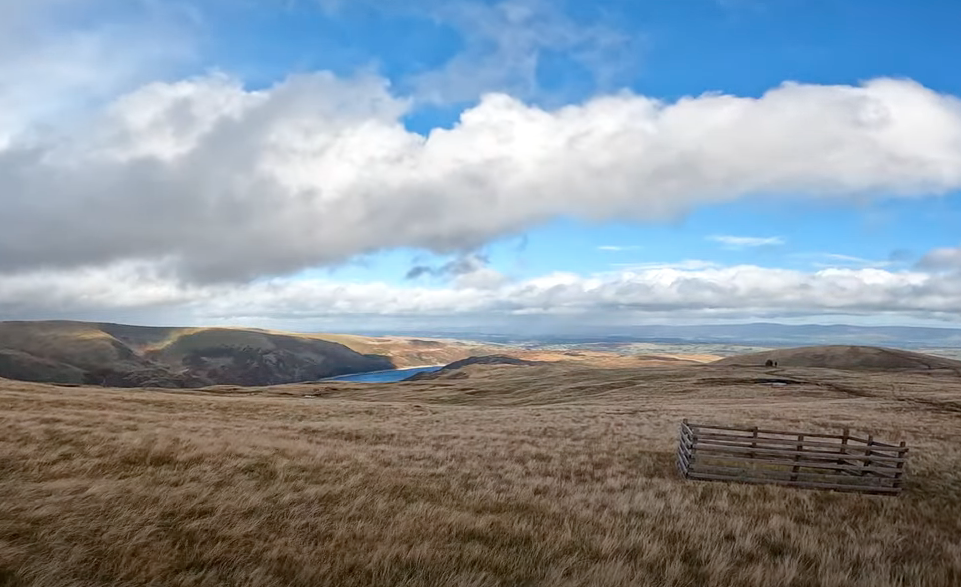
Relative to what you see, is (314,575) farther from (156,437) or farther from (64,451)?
(156,437)

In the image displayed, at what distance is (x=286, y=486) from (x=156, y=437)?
7.13 m

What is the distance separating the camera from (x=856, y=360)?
119 m

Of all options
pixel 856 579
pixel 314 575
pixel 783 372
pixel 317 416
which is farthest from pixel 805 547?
pixel 783 372

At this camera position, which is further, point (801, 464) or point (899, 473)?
point (801, 464)

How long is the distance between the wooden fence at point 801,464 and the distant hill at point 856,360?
96.9 m

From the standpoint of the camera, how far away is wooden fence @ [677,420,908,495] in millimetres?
16078

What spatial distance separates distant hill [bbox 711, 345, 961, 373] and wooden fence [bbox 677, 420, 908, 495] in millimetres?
96922

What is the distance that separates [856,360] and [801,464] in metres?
124

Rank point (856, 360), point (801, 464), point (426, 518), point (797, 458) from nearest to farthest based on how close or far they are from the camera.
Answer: point (426, 518) → point (801, 464) → point (797, 458) → point (856, 360)

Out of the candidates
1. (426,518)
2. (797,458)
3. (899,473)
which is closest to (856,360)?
(899,473)

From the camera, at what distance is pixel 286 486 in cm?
1144

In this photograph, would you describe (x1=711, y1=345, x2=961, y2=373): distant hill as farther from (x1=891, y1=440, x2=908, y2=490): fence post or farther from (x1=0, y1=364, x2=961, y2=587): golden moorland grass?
(x1=0, y1=364, x2=961, y2=587): golden moorland grass

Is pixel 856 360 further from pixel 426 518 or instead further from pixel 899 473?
pixel 426 518

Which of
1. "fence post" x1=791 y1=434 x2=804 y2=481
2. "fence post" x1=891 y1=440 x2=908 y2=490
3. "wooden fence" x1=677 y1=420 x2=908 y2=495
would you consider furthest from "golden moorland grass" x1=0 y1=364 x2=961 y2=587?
"fence post" x1=791 y1=434 x2=804 y2=481
